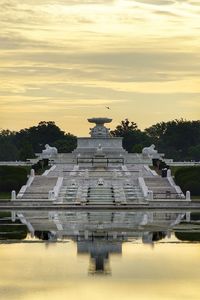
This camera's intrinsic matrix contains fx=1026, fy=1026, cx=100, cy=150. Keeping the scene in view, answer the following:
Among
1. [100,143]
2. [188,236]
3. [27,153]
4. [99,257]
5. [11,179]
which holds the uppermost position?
[99,257]

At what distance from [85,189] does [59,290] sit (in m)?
33.0

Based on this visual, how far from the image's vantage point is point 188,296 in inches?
925

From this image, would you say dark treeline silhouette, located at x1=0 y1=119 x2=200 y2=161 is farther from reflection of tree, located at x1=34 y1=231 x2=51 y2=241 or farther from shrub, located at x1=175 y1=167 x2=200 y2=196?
reflection of tree, located at x1=34 y1=231 x2=51 y2=241

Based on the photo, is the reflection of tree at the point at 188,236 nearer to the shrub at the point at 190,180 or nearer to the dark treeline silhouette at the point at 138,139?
the shrub at the point at 190,180

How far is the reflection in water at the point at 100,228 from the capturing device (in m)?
32.5

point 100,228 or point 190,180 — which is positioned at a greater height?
point 100,228

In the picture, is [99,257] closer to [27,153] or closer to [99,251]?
[99,251]

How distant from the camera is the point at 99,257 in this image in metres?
30.3

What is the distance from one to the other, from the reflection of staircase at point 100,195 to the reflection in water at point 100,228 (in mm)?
4607

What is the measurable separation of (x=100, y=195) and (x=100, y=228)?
625 inches

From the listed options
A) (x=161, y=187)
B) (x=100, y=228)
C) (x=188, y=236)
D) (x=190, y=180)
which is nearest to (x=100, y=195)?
(x=161, y=187)

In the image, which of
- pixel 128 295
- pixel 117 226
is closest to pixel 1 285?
pixel 128 295

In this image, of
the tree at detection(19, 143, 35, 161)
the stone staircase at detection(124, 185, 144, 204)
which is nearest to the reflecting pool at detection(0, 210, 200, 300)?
the stone staircase at detection(124, 185, 144, 204)

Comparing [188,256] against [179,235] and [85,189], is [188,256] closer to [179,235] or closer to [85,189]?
[179,235]
